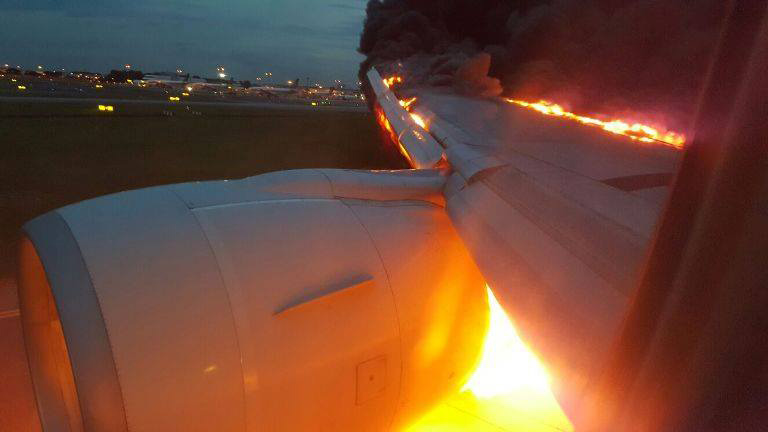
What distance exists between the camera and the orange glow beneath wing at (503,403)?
9.16 feet

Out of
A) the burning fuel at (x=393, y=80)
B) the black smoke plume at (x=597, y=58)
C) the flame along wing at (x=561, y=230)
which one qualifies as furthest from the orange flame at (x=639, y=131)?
the burning fuel at (x=393, y=80)

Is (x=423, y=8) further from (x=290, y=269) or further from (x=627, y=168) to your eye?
(x=290, y=269)

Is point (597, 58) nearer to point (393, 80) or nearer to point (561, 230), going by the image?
point (393, 80)

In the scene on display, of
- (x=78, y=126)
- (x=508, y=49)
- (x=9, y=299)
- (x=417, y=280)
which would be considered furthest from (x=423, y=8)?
(x=417, y=280)

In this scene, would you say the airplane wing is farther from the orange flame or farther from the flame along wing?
the orange flame

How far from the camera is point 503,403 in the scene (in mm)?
3059

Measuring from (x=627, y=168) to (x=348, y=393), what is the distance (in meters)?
2.02

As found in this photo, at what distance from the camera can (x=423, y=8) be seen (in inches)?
691

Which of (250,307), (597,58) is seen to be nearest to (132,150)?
(597,58)

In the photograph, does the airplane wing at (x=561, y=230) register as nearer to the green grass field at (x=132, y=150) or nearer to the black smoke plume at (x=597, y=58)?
the black smoke plume at (x=597, y=58)

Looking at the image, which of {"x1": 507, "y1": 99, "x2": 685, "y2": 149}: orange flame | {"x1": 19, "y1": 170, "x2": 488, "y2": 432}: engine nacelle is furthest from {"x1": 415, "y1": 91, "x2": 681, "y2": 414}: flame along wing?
{"x1": 507, "y1": 99, "x2": 685, "y2": 149}: orange flame

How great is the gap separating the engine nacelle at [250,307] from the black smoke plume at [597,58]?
4.66ft

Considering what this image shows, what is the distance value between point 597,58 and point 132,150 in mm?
11199

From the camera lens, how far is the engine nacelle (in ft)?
5.10
